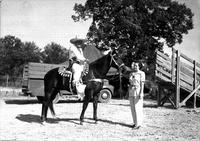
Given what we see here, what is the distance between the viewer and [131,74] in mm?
8812

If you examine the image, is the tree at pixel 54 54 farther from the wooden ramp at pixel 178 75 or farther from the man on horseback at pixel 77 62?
the man on horseback at pixel 77 62

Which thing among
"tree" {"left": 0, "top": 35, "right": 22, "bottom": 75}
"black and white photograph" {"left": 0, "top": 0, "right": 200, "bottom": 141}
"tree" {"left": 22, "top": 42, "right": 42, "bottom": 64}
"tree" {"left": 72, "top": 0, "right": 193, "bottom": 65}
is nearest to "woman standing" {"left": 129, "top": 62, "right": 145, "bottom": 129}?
"black and white photograph" {"left": 0, "top": 0, "right": 200, "bottom": 141}

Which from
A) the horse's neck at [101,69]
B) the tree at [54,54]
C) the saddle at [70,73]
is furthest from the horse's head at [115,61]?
the tree at [54,54]

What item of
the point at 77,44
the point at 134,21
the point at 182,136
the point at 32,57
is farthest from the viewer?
the point at 32,57

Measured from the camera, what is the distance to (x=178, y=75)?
1399cm

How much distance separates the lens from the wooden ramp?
555 inches

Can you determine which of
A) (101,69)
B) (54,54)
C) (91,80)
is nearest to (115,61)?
(101,69)

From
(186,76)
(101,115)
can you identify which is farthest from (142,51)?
(101,115)

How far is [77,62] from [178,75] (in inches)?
262

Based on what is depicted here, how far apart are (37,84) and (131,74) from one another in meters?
8.35

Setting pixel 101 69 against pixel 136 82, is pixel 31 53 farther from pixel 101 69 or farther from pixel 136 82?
pixel 136 82

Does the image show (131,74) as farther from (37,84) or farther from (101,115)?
(37,84)

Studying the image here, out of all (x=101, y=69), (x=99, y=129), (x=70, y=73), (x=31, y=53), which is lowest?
(x=99, y=129)

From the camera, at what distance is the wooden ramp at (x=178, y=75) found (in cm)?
1410
